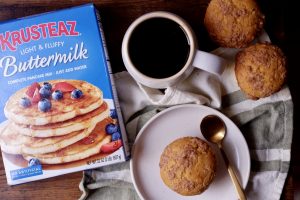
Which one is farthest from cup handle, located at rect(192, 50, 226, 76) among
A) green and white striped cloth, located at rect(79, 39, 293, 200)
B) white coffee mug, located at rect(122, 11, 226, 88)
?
green and white striped cloth, located at rect(79, 39, 293, 200)

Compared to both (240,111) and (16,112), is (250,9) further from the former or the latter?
(16,112)

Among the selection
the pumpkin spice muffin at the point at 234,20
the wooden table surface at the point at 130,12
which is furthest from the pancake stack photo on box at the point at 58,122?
the pumpkin spice muffin at the point at 234,20

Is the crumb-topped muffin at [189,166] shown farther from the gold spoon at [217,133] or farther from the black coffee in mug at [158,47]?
the black coffee in mug at [158,47]

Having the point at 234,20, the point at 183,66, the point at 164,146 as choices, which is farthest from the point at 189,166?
the point at 234,20

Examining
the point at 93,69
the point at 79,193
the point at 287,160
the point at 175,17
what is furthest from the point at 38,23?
the point at 287,160

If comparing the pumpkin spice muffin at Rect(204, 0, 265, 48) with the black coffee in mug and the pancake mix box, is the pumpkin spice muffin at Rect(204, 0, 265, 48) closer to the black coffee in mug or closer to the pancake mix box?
the black coffee in mug

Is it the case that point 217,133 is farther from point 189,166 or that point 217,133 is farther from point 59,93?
point 59,93
